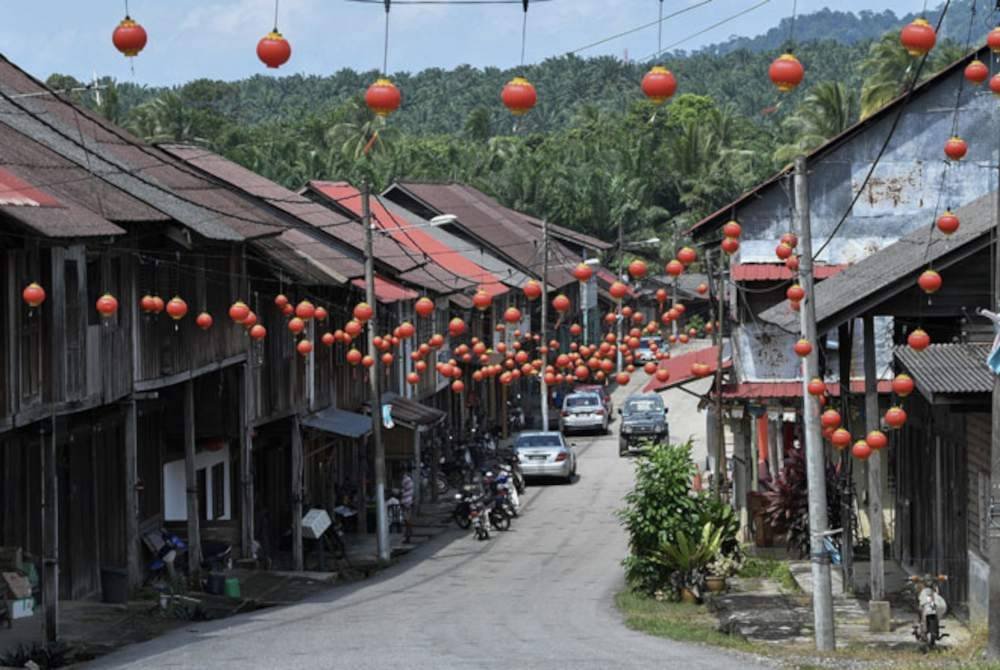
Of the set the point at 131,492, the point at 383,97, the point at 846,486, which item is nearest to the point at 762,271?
the point at 846,486

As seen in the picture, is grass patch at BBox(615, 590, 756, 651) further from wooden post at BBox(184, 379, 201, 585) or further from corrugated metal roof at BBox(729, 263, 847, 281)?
corrugated metal roof at BBox(729, 263, 847, 281)

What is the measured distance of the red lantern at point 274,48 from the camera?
1402 centimetres

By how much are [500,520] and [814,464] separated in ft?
72.2

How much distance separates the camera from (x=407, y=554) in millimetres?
41406

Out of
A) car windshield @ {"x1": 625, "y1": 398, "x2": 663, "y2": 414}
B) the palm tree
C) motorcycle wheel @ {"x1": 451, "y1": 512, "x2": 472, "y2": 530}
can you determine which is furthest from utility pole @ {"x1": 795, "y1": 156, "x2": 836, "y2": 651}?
the palm tree

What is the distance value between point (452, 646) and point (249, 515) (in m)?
14.5

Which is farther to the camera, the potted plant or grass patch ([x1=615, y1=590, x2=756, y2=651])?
the potted plant

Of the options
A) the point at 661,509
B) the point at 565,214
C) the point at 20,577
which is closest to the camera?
the point at 20,577

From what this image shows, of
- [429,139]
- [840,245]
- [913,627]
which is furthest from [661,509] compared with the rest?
[429,139]

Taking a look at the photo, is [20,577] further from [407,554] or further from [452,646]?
[407,554]

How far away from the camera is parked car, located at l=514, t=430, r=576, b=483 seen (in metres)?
54.4

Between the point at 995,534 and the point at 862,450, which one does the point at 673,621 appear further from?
the point at 995,534

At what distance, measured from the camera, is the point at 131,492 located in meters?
30.2

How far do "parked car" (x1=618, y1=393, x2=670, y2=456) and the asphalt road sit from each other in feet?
51.5
